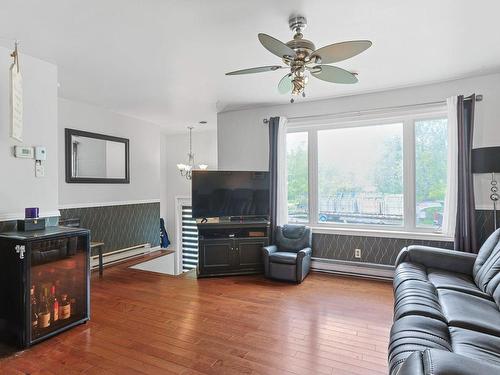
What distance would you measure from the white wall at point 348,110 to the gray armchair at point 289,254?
3.90 ft

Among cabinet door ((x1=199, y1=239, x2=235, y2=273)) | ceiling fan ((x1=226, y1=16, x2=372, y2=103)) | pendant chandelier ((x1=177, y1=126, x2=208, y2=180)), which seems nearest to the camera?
ceiling fan ((x1=226, y1=16, x2=372, y2=103))

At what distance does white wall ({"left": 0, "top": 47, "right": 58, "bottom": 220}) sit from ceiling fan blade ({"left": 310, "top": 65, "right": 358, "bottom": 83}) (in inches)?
106

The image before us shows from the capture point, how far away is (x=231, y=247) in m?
4.30

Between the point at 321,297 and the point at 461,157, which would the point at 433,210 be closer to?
the point at 461,157

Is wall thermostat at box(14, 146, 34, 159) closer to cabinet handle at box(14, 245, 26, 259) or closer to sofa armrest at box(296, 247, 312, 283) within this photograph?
cabinet handle at box(14, 245, 26, 259)

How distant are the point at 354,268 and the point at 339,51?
3221mm

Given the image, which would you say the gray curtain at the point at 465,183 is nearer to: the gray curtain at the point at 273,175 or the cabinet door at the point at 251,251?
the gray curtain at the point at 273,175

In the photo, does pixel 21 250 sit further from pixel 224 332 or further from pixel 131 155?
pixel 131 155

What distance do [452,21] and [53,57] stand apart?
12.2 feet

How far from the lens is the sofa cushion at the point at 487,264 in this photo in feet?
7.63

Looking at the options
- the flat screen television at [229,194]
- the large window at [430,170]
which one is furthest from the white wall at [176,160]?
the large window at [430,170]

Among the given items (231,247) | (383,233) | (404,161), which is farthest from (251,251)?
(404,161)

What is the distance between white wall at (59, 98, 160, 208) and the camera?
4.40m

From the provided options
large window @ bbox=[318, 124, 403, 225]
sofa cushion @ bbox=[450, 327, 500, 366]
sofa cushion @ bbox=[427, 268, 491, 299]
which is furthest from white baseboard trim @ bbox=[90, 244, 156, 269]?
sofa cushion @ bbox=[450, 327, 500, 366]
